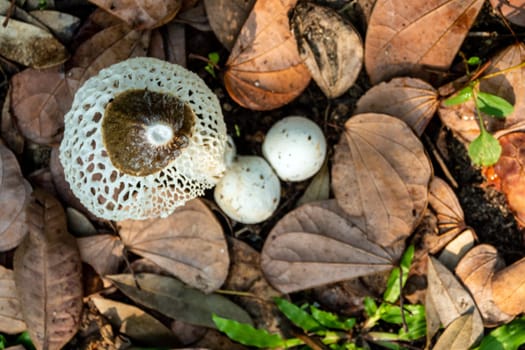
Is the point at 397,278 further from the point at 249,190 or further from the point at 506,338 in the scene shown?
the point at 249,190

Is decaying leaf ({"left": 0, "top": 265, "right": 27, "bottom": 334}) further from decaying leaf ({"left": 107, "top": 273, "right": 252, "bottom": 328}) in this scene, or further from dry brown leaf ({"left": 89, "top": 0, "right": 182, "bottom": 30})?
dry brown leaf ({"left": 89, "top": 0, "right": 182, "bottom": 30})

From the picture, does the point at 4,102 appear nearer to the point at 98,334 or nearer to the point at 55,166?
the point at 55,166

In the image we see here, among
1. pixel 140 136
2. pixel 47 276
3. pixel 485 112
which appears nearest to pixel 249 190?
pixel 140 136

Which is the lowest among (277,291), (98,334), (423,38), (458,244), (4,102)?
(98,334)

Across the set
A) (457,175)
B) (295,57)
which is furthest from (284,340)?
(295,57)

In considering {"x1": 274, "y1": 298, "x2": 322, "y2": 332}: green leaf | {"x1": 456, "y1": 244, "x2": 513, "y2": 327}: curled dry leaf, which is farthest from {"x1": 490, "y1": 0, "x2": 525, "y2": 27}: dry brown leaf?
{"x1": 274, "y1": 298, "x2": 322, "y2": 332}: green leaf

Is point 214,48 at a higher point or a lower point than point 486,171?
higher
